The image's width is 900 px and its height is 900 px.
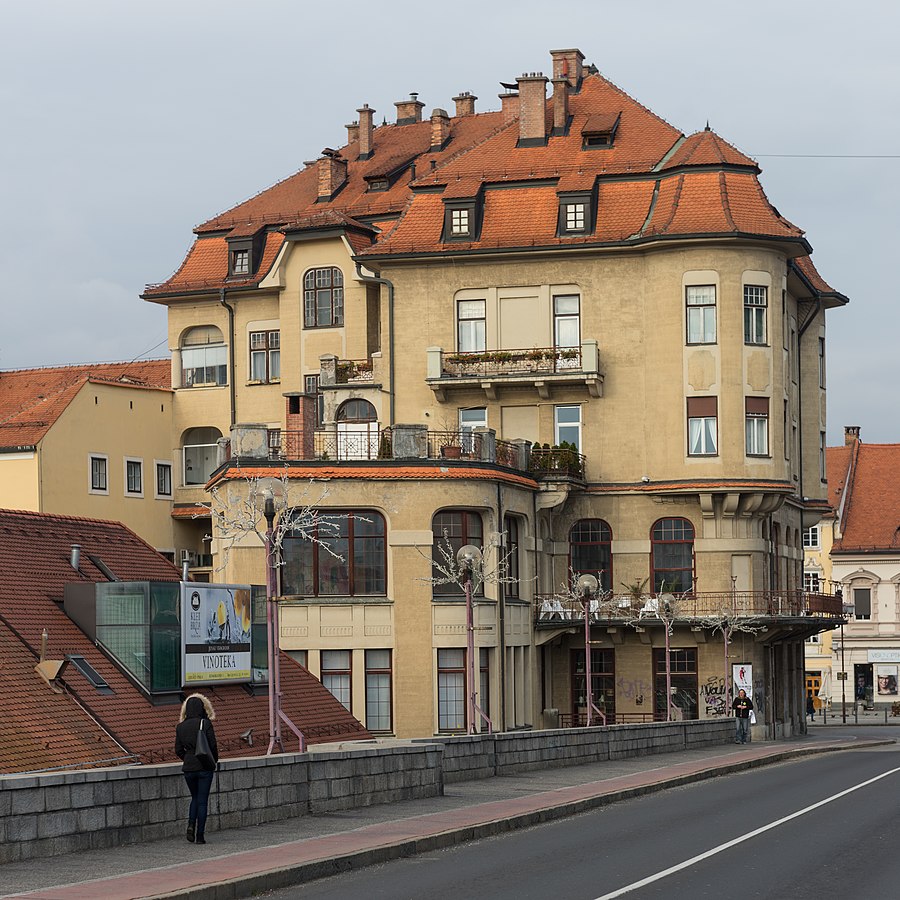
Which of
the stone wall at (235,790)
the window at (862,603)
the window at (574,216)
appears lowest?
the stone wall at (235,790)

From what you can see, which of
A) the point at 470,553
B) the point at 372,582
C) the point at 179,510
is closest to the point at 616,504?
the point at 372,582

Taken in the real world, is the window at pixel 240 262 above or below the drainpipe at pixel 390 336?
above

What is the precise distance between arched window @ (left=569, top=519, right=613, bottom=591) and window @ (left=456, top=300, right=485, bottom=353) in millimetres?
6871

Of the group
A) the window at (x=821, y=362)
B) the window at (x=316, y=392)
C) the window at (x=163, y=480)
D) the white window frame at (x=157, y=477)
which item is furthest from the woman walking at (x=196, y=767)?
the window at (x=821, y=362)

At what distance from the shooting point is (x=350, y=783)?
2378 centimetres

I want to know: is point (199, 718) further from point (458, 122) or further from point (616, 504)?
point (458, 122)

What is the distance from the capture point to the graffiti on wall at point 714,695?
190 feet

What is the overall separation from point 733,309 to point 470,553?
27.3m

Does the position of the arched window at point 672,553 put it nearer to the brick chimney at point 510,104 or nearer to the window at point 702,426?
the window at point 702,426

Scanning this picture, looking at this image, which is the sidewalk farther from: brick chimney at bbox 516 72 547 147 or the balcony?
brick chimney at bbox 516 72 547 147

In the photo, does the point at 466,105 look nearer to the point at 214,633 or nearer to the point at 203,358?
the point at 203,358

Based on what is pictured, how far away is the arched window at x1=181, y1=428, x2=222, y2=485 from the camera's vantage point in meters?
68.9

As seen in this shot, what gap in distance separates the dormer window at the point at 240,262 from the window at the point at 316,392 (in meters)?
5.76

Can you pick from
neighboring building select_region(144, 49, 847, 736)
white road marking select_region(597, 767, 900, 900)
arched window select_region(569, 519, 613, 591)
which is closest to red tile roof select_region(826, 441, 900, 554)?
neighboring building select_region(144, 49, 847, 736)
